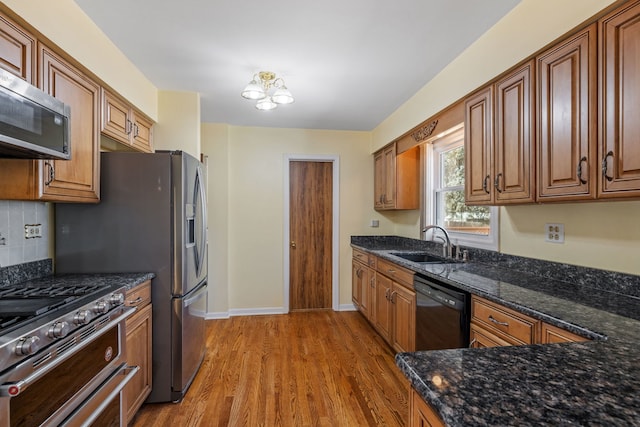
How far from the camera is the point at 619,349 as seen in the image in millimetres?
937

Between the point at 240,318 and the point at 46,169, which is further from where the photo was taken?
the point at 240,318

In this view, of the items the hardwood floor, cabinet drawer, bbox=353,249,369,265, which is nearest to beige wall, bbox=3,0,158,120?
the hardwood floor

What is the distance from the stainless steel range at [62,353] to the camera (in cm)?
106

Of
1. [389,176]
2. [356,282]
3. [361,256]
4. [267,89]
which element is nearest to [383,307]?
[361,256]

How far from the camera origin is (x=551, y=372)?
0.78 m

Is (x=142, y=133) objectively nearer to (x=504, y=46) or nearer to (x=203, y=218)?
(x=203, y=218)

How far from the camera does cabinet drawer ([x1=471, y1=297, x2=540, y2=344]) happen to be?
1374mm

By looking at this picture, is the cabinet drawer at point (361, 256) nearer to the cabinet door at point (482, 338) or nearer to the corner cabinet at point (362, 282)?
the corner cabinet at point (362, 282)

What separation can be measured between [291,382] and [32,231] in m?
2.06

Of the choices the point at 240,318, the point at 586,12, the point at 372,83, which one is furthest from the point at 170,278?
the point at 586,12

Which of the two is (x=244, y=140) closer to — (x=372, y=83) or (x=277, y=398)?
(x=372, y=83)

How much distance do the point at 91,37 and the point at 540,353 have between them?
2.76m

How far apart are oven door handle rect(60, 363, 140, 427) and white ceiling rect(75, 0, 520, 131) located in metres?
2.03

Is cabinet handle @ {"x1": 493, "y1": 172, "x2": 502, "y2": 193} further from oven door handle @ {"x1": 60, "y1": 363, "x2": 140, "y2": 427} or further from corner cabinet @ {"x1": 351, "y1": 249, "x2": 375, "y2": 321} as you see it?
oven door handle @ {"x1": 60, "y1": 363, "x2": 140, "y2": 427}
